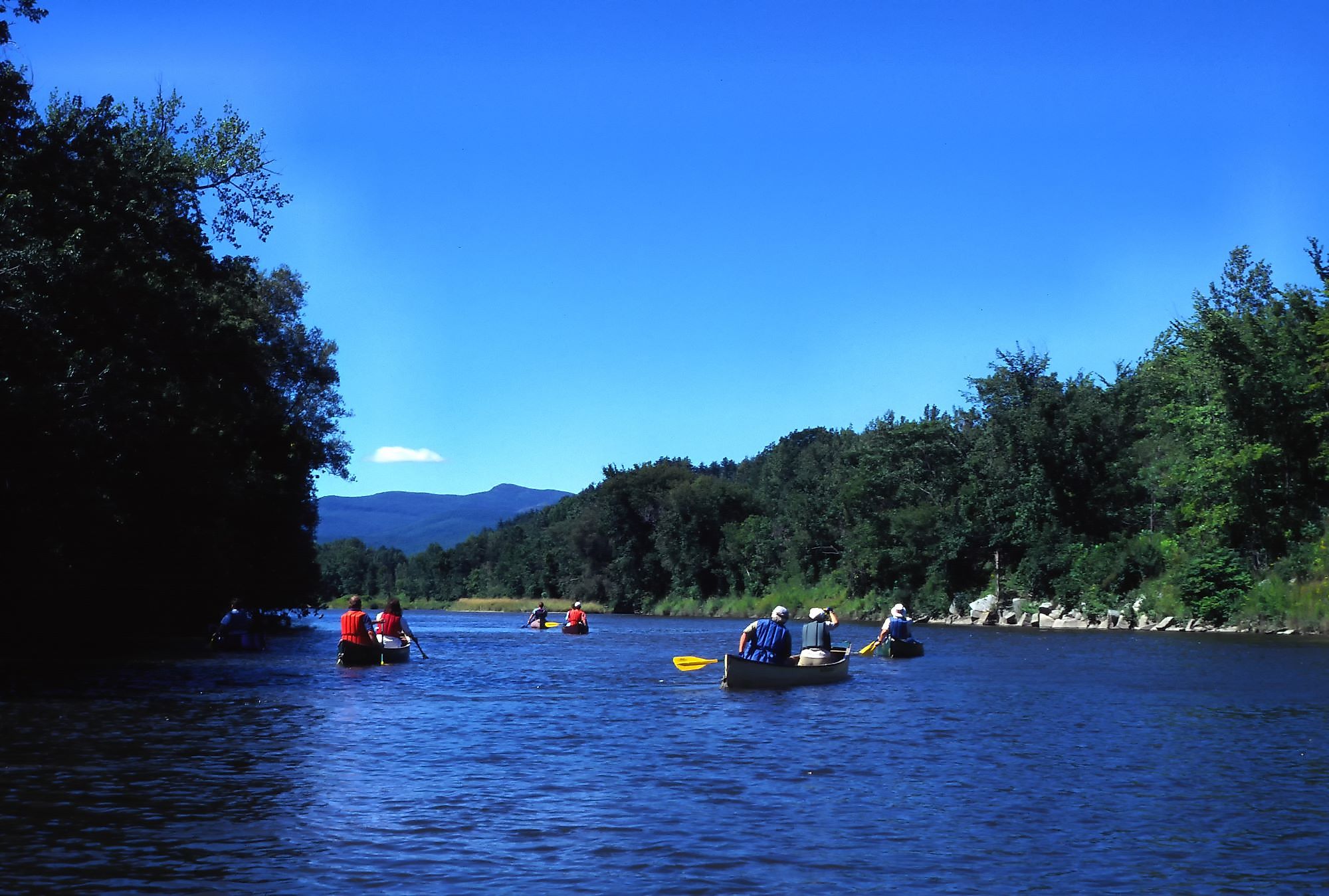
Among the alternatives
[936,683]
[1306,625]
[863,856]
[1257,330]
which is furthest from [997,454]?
[863,856]

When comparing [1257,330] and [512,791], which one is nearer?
[512,791]

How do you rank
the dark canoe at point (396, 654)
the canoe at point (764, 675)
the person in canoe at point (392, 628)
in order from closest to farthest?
the canoe at point (764, 675), the dark canoe at point (396, 654), the person in canoe at point (392, 628)

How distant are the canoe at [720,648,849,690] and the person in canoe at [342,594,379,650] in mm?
10157

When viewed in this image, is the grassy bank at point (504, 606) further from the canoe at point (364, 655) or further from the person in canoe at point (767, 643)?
the person in canoe at point (767, 643)

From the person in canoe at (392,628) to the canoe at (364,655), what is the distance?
0.83 feet

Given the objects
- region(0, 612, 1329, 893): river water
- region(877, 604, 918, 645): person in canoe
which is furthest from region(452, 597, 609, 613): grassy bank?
region(0, 612, 1329, 893): river water

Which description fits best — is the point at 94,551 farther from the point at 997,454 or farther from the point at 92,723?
the point at 997,454

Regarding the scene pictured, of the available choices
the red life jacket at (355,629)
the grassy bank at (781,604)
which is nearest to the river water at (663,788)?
the red life jacket at (355,629)

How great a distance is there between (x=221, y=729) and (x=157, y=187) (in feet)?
56.1

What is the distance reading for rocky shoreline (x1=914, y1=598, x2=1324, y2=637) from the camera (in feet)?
161

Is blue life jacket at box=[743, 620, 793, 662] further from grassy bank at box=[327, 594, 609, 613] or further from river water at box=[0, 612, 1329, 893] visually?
grassy bank at box=[327, 594, 609, 613]

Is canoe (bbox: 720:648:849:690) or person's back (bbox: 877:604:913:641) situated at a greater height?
person's back (bbox: 877:604:913:641)

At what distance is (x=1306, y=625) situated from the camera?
45.8 m

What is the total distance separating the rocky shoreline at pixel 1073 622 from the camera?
48.9 metres
